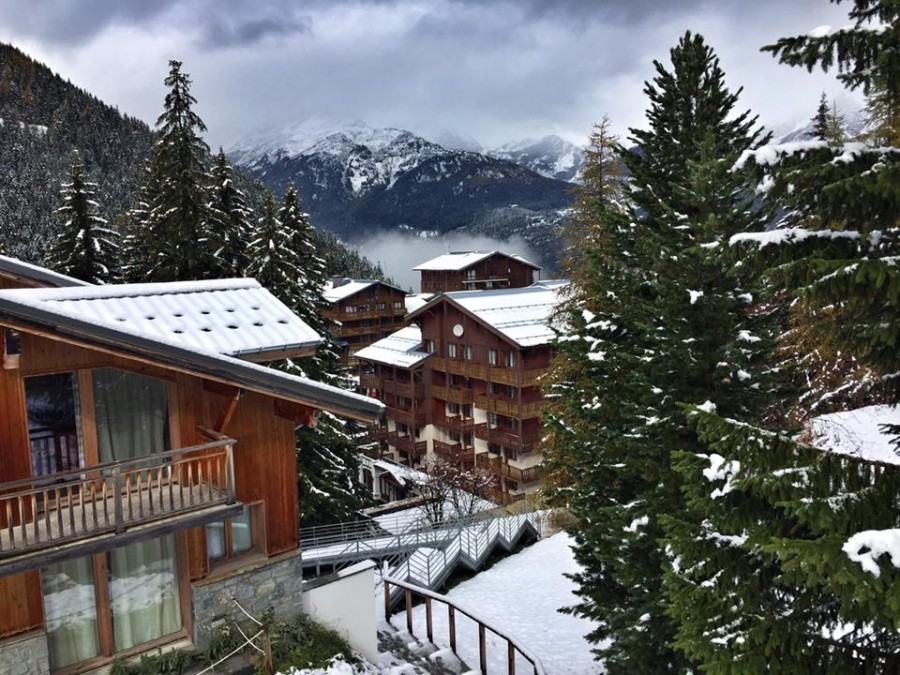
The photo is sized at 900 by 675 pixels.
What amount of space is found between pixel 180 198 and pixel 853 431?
20.2m

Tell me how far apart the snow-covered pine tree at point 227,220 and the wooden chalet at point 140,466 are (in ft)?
35.4

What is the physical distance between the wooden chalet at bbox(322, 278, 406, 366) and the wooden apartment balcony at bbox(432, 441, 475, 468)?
86.5ft

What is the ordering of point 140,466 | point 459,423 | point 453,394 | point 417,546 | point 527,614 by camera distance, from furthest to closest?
1. point 453,394
2. point 459,423
3. point 417,546
4. point 527,614
5. point 140,466

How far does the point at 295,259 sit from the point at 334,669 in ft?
45.1

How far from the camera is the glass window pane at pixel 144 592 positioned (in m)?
9.99

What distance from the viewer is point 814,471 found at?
16.4 feet

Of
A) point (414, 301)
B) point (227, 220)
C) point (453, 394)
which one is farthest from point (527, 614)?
point (414, 301)

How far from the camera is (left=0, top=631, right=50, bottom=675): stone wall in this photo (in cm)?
880

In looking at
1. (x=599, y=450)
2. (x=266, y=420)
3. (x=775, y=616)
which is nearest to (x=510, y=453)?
(x=599, y=450)

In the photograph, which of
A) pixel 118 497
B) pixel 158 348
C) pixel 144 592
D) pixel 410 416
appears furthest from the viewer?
pixel 410 416

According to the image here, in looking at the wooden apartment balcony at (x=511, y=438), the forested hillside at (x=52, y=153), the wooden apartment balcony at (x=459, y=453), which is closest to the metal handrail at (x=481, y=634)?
the wooden apartment balcony at (x=511, y=438)

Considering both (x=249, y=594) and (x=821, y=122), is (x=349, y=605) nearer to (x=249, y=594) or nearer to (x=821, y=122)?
(x=249, y=594)

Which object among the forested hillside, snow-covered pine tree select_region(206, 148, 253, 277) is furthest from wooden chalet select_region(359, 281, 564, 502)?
the forested hillside

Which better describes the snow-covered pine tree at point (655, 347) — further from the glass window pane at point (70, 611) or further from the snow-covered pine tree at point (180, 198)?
the snow-covered pine tree at point (180, 198)
